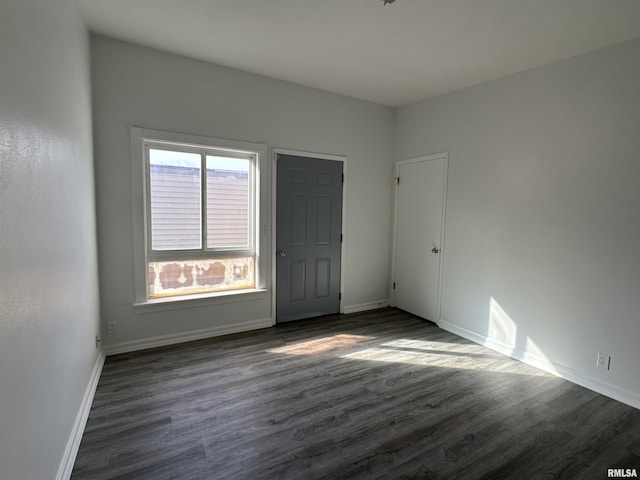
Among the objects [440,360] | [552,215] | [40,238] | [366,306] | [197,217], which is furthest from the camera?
[366,306]

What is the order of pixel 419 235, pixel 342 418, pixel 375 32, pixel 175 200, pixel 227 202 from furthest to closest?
pixel 419 235
pixel 227 202
pixel 175 200
pixel 375 32
pixel 342 418

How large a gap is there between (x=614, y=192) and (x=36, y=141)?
12.3 ft

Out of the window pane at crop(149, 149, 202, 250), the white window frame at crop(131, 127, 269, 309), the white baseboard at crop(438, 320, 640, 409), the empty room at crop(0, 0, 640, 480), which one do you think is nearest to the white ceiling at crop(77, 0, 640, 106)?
the empty room at crop(0, 0, 640, 480)

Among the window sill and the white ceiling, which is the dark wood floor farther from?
the white ceiling

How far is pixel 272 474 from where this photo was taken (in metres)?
1.73

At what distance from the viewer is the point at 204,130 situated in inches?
131

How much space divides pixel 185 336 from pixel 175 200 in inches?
55.9

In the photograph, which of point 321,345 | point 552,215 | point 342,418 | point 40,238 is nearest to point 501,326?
point 552,215

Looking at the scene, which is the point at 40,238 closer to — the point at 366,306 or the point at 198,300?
the point at 198,300

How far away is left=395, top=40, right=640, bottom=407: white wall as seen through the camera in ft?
8.25

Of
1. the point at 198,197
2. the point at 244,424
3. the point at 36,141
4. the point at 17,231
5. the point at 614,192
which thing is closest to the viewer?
the point at 17,231

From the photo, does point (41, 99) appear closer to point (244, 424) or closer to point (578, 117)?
point (244, 424)

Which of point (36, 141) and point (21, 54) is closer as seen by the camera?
point (21, 54)

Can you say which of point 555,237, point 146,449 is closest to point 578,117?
point 555,237
